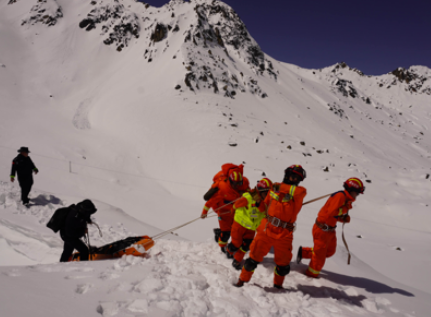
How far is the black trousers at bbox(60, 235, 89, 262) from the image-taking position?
15.3 feet

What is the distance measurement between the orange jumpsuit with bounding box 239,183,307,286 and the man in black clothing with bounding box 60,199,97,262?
305 cm

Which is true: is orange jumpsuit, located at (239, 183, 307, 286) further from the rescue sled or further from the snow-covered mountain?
the rescue sled

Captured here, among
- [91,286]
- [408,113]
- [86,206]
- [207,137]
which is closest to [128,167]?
[207,137]

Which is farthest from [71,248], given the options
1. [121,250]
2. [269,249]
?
[269,249]

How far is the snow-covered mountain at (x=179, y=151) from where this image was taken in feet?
11.3

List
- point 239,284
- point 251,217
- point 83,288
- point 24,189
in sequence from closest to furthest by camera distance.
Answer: point 83,288, point 239,284, point 251,217, point 24,189

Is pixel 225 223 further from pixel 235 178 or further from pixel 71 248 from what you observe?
pixel 71 248

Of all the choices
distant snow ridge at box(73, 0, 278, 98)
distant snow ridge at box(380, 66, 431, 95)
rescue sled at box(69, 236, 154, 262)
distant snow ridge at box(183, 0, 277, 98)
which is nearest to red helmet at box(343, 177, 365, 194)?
rescue sled at box(69, 236, 154, 262)

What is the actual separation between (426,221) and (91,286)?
12771mm

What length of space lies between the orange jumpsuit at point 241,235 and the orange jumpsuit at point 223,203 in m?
0.63

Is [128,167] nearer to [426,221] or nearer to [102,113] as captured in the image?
[102,113]

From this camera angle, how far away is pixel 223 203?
5.25 m

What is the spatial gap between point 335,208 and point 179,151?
1299 cm

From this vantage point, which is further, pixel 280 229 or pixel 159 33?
pixel 159 33
